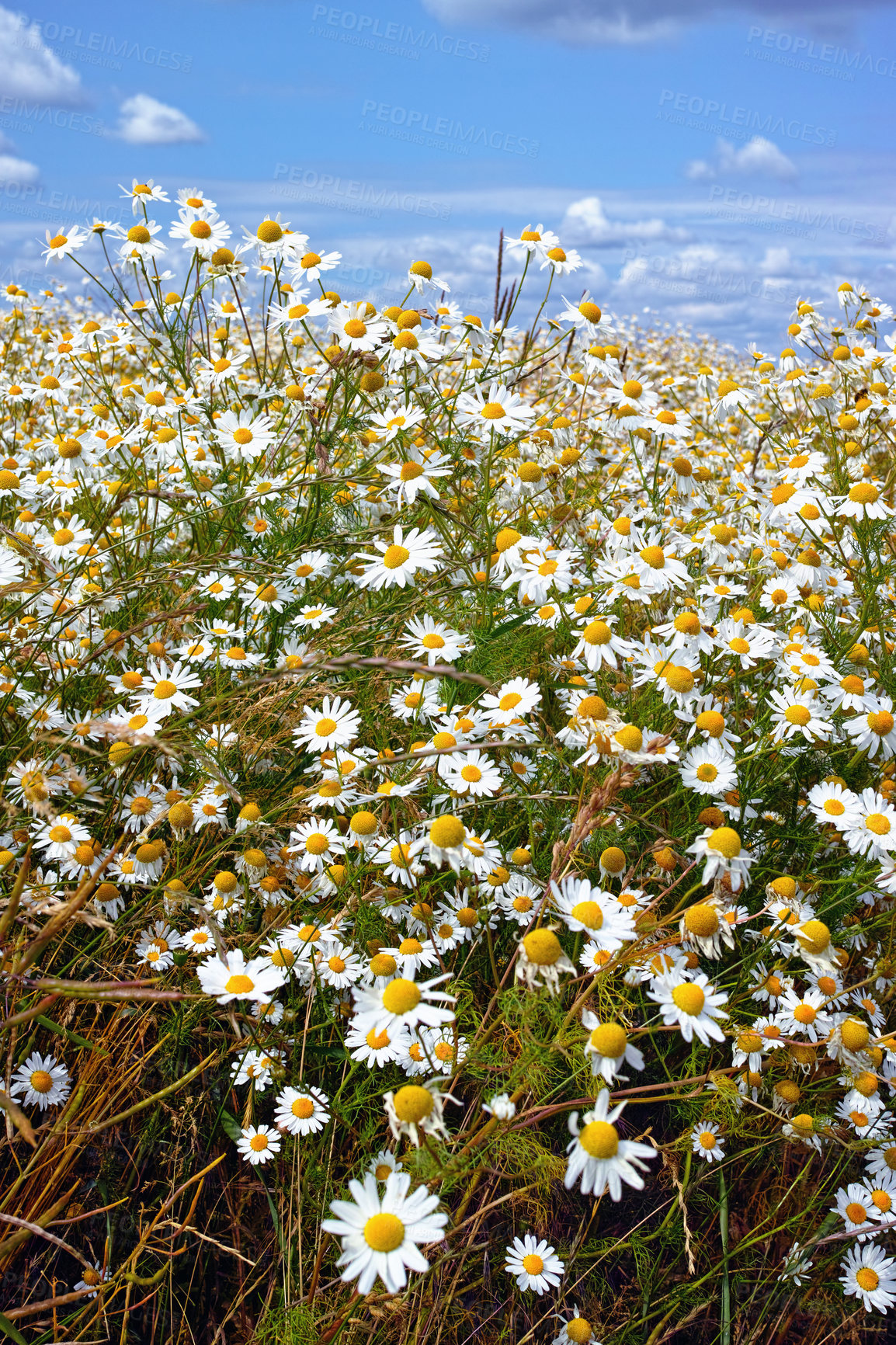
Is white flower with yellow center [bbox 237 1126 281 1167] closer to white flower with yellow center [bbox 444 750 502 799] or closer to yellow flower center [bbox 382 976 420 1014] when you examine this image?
yellow flower center [bbox 382 976 420 1014]

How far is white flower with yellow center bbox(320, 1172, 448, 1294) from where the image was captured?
1181 millimetres

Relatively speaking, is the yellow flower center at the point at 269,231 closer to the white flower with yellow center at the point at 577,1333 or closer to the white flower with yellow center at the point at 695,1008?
the white flower with yellow center at the point at 695,1008

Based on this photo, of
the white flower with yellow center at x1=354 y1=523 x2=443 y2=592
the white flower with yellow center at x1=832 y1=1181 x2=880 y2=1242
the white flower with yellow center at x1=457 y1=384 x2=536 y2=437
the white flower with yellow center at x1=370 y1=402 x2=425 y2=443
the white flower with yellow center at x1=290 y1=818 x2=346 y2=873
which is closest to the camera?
the white flower with yellow center at x1=832 y1=1181 x2=880 y2=1242

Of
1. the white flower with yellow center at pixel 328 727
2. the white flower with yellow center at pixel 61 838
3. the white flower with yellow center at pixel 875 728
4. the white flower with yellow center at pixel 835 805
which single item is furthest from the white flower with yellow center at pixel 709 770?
the white flower with yellow center at pixel 61 838

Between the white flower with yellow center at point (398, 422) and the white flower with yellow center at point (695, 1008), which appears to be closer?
the white flower with yellow center at point (695, 1008)

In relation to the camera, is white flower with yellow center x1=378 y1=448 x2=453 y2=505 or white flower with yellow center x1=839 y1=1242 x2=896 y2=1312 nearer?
white flower with yellow center x1=839 y1=1242 x2=896 y2=1312

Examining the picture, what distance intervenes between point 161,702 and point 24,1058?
925mm

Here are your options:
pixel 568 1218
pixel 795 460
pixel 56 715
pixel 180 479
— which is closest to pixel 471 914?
pixel 568 1218

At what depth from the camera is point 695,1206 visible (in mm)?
1988

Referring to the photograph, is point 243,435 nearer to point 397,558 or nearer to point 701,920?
point 397,558

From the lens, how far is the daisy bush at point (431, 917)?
163cm

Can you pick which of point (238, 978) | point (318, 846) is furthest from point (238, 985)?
point (318, 846)

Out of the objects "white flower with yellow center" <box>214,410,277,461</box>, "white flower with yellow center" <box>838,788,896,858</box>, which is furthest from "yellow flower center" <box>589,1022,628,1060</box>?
"white flower with yellow center" <box>214,410,277,461</box>

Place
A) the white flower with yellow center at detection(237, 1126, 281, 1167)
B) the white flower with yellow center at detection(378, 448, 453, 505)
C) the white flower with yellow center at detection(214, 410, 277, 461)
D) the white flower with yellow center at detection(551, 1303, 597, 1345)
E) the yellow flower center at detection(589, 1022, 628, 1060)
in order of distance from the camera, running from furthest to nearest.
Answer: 1. the white flower with yellow center at detection(214, 410, 277, 461)
2. the white flower with yellow center at detection(378, 448, 453, 505)
3. the white flower with yellow center at detection(237, 1126, 281, 1167)
4. the white flower with yellow center at detection(551, 1303, 597, 1345)
5. the yellow flower center at detection(589, 1022, 628, 1060)
